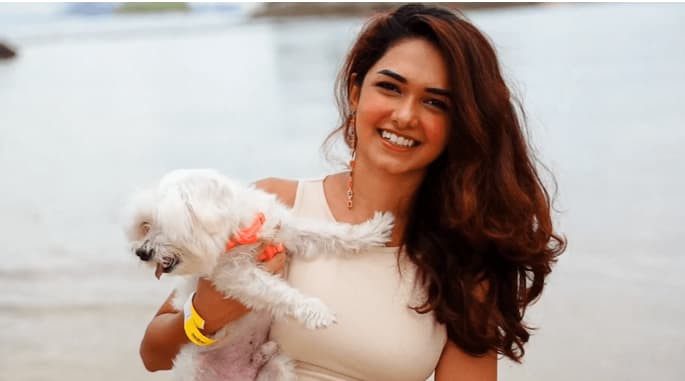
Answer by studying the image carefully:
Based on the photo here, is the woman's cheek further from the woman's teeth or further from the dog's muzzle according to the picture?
the dog's muzzle

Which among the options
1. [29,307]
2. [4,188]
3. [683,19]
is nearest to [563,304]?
[29,307]

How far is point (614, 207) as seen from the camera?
4.82 m

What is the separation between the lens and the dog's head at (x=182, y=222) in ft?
5.52

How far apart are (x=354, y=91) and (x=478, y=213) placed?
43cm

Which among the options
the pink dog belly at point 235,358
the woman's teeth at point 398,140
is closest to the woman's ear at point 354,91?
the woman's teeth at point 398,140

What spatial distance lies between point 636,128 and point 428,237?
5309mm

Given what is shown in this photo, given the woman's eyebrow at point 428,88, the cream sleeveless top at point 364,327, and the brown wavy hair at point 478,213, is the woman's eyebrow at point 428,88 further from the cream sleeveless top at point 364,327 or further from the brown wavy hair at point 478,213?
the cream sleeveless top at point 364,327

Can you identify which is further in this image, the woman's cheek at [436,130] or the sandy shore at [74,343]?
the sandy shore at [74,343]

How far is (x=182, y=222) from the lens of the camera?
5.49 feet

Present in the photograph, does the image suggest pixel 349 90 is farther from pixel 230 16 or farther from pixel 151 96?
pixel 230 16

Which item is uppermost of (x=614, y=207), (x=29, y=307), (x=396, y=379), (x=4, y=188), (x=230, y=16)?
(x=396, y=379)

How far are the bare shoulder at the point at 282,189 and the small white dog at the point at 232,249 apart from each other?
46 millimetres

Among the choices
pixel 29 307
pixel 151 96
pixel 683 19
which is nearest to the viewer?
pixel 29 307

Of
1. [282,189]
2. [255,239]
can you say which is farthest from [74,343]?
[255,239]
